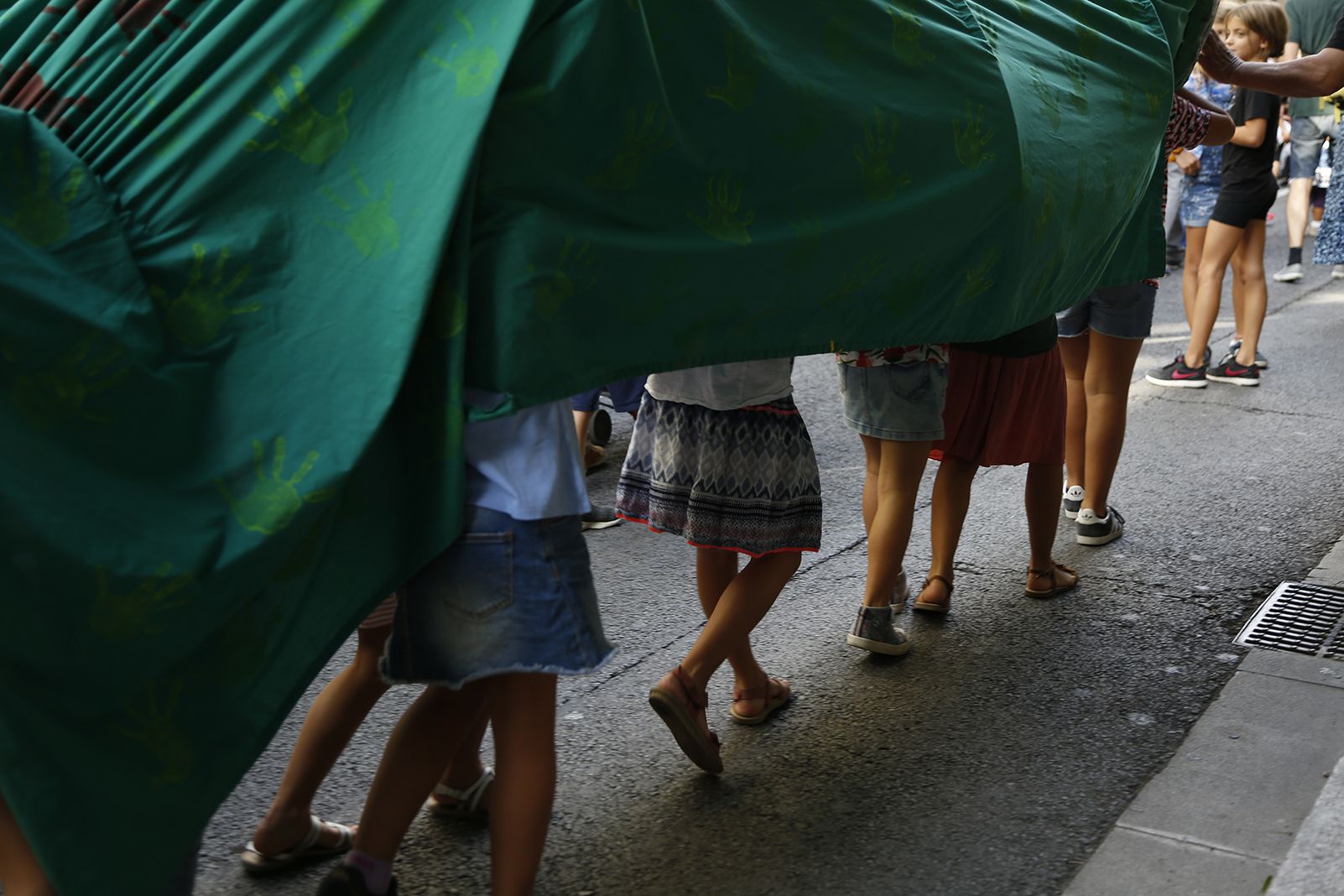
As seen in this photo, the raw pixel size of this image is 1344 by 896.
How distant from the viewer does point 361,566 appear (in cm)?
229

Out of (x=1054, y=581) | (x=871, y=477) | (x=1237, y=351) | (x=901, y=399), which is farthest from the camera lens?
(x=1237, y=351)

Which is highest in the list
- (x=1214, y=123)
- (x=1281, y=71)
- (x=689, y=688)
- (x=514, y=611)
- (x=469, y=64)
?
(x=469, y=64)

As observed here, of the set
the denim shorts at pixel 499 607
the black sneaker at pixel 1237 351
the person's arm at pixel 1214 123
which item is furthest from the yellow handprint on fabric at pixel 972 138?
the black sneaker at pixel 1237 351

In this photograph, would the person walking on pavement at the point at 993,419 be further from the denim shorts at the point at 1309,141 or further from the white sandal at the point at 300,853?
the denim shorts at the point at 1309,141

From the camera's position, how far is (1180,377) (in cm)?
776

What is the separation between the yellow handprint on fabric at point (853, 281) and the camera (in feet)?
9.27

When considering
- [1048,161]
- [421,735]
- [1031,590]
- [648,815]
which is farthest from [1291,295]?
[421,735]

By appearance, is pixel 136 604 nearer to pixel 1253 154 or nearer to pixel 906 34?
pixel 906 34

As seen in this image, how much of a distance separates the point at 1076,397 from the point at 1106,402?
22 cm

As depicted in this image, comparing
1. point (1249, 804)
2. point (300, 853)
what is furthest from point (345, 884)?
point (1249, 804)

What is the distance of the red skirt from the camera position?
4.31m

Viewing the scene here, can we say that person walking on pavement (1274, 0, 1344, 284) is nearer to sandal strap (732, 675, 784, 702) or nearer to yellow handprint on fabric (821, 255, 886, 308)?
sandal strap (732, 675, 784, 702)

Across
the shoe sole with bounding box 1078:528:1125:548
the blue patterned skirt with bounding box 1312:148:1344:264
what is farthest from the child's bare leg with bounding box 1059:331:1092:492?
the blue patterned skirt with bounding box 1312:148:1344:264

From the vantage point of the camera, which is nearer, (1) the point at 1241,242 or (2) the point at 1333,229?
(2) the point at 1333,229
